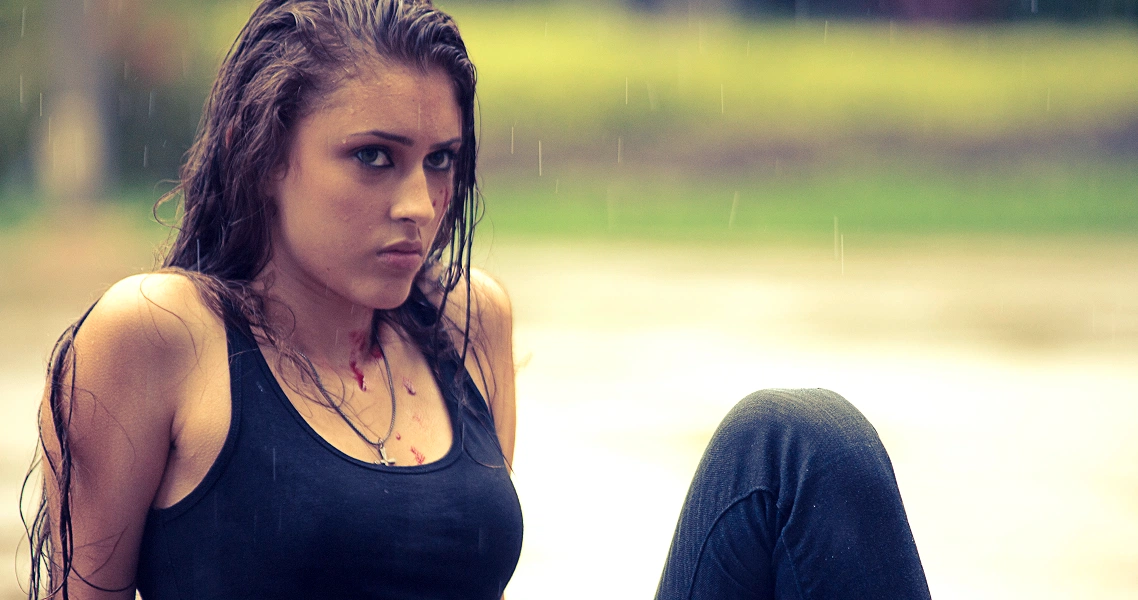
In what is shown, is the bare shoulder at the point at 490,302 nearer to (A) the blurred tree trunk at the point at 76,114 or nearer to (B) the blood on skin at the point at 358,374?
(B) the blood on skin at the point at 358,374

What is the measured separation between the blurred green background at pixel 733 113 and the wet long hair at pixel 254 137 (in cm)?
1124

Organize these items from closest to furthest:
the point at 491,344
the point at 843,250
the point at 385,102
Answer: the point at 385,102, the point at 491,344, the point at 843,250

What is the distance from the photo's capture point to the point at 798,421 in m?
2.04

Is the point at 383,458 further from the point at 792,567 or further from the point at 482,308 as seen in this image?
the point at 792,567

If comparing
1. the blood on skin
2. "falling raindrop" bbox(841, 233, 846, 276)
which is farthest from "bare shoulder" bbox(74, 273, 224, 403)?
"falling raindrop" bbox(841, 233, 846, 276)

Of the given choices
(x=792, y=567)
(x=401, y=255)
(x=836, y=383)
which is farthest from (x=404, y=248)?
(x=836, y=383)

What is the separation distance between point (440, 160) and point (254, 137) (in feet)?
0.91

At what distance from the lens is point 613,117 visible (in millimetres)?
17578

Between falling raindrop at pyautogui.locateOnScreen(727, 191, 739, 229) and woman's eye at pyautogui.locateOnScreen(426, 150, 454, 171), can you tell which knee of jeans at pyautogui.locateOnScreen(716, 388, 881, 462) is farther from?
falling raindrop at pyautogui.locateOnScreen(727, 191, 739, 229)

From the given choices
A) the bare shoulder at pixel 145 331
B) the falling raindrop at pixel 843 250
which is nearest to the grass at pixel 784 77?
the falling raindrop at pixel 843 250

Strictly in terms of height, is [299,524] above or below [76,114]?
below

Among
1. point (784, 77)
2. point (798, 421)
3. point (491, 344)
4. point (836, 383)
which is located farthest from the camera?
point (784, 77)

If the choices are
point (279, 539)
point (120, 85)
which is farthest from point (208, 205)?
point (120, 85)

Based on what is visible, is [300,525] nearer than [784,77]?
Yes
